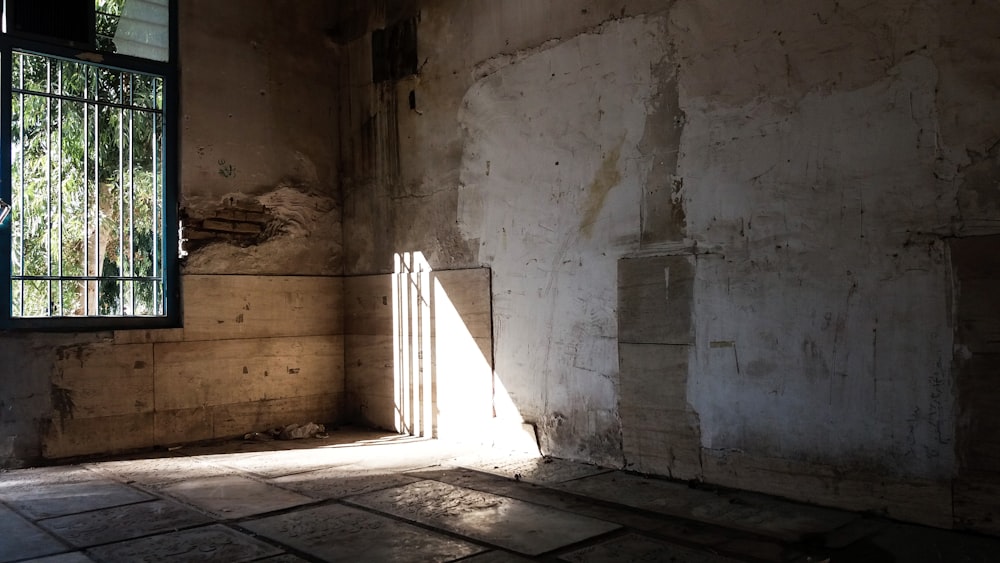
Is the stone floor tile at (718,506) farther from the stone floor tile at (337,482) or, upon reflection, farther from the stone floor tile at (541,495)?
the stone floor tile at (337,482)

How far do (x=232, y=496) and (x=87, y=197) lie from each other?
2455 mm

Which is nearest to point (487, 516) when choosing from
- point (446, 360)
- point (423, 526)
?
point (423, 526)

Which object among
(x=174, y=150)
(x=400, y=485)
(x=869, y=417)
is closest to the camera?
(x=869, y=417)

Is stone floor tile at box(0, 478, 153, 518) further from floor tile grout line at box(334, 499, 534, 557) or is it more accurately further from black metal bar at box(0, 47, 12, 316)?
black metal bar at box(0, 47, 12, 316)

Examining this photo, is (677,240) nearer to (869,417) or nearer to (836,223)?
(836,223)

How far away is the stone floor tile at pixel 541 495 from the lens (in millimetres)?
3525

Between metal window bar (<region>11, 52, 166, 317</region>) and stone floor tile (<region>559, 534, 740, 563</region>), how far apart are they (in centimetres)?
385

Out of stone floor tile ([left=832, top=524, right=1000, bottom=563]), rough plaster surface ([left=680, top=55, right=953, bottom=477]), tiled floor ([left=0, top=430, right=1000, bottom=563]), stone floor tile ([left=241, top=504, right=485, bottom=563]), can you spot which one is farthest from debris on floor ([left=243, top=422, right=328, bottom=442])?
stone floor tile ([left=832, top=524, right=1000, bottom=563])

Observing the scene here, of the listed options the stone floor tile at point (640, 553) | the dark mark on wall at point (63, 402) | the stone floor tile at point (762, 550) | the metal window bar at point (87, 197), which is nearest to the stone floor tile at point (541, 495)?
the stone floor tile at point (640, 553)

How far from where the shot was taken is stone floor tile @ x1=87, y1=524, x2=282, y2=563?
3.04 m

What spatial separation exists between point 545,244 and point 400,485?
175 cm

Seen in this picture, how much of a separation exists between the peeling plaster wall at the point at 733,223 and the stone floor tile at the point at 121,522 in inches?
86.6

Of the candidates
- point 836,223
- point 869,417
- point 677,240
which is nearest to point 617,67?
point 677,240

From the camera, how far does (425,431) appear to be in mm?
5746
